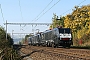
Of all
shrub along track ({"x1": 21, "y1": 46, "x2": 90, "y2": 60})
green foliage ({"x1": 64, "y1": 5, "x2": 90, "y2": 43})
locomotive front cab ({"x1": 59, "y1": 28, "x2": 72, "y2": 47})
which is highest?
green foliage ({"x1": 64, "y1": 5, "x2": 90, "y2": 43})

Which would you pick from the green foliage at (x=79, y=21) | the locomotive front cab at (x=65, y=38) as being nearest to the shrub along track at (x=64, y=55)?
the locomotive front cab at (x=65, y=38)

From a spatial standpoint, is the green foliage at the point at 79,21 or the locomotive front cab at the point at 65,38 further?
Answer: the green foliage at the point at 79,21

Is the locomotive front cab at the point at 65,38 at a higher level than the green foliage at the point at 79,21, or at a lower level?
lower

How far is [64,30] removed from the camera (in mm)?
34812

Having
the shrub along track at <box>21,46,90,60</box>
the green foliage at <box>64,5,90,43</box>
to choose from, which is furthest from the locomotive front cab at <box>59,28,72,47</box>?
the green foliage at <box>64,5,90,43</box>

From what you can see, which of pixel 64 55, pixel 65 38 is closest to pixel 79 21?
pixel 65 38

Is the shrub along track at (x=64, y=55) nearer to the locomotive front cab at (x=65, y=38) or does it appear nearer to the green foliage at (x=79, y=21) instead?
the locomotive front cab at (x=65, y=38)

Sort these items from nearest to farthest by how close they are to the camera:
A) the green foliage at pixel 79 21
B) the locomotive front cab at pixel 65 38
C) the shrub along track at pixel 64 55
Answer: the shrub along track at pixel 64 55 → the locomotive front cab at pixel 65 38 → the green foliage at pixel 79 21

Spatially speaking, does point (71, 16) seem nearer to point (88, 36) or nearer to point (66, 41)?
point (88, 36)

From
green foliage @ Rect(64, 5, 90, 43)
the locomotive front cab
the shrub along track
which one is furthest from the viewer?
green foliage @ Rect(64, 5, 90, 43)

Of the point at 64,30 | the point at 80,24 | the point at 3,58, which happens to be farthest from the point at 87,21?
the point at 3,58

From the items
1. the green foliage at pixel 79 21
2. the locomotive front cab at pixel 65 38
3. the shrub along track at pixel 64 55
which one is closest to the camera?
the shrub along track at pixel 64 55

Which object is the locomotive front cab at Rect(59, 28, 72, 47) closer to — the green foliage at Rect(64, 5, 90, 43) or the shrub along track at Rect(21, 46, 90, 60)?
the shrub along track at Rect(21, 46, 90, 60)

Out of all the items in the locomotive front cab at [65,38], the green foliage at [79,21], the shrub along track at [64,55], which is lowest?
the shrub along track at [64,55]
